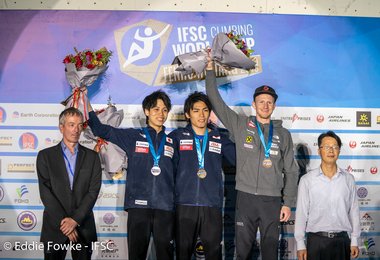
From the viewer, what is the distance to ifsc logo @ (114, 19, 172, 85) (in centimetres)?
482

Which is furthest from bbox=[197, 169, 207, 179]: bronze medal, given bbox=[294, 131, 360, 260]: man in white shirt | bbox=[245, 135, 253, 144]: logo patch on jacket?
bbox=[294, 131, 360, 260]: man in white shirt

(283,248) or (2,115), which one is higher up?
(2,115)

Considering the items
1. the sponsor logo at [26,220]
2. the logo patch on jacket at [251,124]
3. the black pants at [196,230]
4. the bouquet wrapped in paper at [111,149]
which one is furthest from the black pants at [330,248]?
the sponsor logo at [26,220]

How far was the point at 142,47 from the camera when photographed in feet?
15.9

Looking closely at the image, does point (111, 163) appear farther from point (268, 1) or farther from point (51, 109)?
point (268, 1)

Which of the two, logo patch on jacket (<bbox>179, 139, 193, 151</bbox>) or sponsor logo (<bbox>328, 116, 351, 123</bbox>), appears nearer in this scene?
logo patch on jacket (<bbox>179, 139, 193, 151</bbox>)

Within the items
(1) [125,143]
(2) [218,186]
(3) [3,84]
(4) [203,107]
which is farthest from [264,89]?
(3) [3,84]

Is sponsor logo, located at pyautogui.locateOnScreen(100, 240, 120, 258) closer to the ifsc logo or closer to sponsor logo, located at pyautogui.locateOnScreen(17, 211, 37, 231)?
sponsor logo, located at pyautogui.locateOnScreen(17, 211, 37, 231)

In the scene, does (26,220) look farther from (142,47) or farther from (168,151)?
(142,47)

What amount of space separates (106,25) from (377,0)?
2.71 meters

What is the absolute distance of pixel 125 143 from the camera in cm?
410

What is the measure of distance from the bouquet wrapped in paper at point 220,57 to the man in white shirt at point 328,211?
100 centimetres

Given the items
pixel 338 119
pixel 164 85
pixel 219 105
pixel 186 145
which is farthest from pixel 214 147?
pixel 338 119

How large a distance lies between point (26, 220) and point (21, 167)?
0.52m
